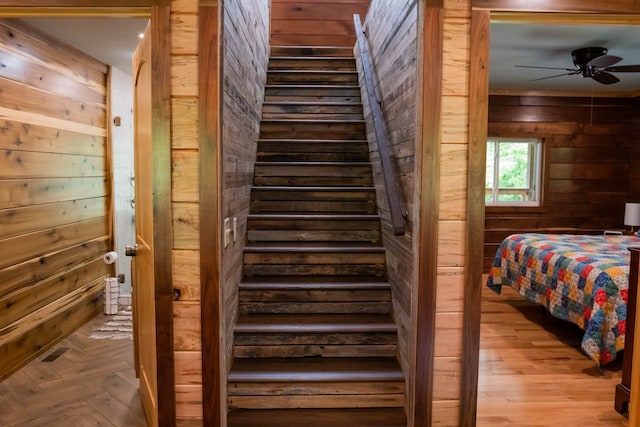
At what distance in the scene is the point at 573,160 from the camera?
→ 233 inches

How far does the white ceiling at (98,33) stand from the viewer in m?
2.92

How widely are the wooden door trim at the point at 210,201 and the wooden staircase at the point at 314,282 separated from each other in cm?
52

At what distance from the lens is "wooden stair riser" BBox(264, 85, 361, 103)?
13.9 feet

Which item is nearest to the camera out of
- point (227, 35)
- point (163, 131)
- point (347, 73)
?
point (163, 131)

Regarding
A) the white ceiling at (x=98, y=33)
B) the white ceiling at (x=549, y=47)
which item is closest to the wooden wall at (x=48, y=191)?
the white ceiling at (x=98, y=33)

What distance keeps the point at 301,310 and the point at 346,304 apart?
279mm

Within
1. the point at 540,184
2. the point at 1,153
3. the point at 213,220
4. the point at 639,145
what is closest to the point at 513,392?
the point at 213,220

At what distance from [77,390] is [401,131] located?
2.43 meters

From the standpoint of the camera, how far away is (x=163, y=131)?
5.51 feet

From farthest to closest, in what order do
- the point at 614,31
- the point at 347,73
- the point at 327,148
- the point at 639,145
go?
the point at 639,145
the point at 347,73
the point at 327,148
the point at 614,31

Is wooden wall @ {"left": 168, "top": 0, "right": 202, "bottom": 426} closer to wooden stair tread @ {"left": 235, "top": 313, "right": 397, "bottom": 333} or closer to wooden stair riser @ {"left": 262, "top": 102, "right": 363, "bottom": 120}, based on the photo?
wooden stair tread @ {"left": 235, "top": 313, "right": 397, "bottom": 333}

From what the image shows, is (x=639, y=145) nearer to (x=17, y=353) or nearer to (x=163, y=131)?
(x=163, y=131)

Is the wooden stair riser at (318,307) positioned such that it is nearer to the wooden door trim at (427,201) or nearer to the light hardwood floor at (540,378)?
the light hardwood floor at (540,378)

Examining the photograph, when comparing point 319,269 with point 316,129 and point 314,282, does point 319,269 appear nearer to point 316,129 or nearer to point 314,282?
point 314,282
